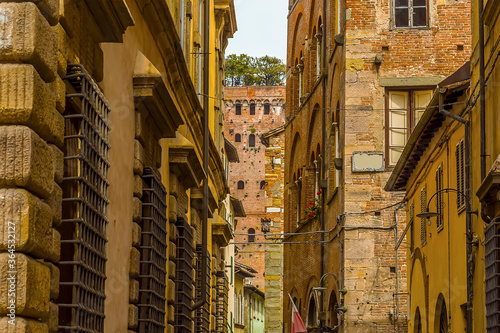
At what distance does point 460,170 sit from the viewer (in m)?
15.1

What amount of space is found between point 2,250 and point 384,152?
18.5 m

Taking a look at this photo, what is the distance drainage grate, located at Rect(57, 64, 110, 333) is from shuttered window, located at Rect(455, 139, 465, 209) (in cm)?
818

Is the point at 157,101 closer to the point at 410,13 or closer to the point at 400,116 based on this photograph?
the point at 400,116

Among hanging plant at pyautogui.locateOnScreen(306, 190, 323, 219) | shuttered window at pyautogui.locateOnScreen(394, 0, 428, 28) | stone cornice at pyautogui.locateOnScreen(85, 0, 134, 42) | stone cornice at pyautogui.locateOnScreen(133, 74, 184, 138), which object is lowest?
stone cornice at pyautogui.locateOnScreen(85, 0, 134, 42)

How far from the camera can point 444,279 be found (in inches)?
645

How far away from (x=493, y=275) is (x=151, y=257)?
4.00m

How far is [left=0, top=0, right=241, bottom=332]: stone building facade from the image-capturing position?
5598 millimetres

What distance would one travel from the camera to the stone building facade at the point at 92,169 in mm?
5598

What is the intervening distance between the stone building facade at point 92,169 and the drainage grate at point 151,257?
2 cm

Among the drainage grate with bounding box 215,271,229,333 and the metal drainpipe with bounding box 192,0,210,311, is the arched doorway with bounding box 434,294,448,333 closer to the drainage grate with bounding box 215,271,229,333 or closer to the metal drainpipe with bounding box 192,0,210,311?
the metal drainpipe with bounding box 192,0,210,311

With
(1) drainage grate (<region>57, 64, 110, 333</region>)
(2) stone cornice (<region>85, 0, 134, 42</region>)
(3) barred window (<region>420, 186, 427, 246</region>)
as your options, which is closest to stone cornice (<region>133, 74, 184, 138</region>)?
(2) stone cornice (<region>85, 0, 134, 42</region>)

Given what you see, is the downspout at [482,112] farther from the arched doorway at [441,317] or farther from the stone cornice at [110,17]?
the stone cornice at [110,17]

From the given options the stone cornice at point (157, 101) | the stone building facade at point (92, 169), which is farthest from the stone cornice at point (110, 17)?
the stone cornice at point (157, 101)

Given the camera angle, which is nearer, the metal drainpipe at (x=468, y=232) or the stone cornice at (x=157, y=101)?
the stone cornice at (x=157, y=101)
